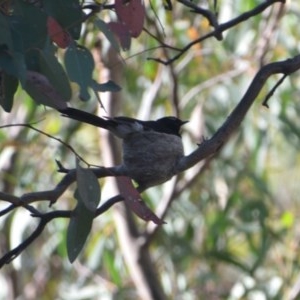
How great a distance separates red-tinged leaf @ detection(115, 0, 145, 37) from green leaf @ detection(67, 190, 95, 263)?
36 centimetres

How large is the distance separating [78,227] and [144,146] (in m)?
0.37

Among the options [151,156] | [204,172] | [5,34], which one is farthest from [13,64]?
[204,172]

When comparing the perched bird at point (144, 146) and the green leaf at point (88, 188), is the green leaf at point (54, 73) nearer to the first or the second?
the perched bird at point (144, 146)

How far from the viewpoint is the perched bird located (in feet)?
6.67

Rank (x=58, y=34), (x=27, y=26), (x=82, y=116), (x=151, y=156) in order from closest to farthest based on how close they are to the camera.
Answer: (x=27, y=26) < (x=58, y=34) < (x=82, y=116) < (x=151, y=156)

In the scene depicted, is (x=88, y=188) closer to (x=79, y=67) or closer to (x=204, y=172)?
(x=79, y=67)

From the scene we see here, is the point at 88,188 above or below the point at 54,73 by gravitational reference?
below

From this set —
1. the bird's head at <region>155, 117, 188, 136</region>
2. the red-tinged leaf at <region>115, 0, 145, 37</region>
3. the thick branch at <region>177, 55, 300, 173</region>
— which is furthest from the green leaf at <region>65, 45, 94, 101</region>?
the bird's head at <region>155, 117, 188, 136</region>

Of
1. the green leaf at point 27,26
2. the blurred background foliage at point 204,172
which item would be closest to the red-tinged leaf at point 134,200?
the green leaf at point 27,26

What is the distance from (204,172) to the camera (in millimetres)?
4410

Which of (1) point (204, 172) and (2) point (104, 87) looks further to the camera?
(1) point (204, 172)

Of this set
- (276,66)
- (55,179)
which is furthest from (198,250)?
(276,66)

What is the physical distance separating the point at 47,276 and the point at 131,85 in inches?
48.4

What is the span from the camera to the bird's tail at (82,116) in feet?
6.41
